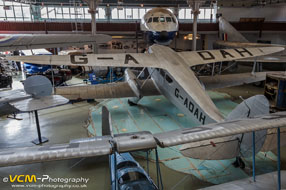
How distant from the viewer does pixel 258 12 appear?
26234 millimetres

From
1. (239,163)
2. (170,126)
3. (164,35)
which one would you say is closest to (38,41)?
(164,35)

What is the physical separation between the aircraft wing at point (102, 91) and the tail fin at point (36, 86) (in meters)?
1.76

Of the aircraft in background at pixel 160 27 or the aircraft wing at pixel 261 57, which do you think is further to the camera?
the aircraft wing at pixel 261 57

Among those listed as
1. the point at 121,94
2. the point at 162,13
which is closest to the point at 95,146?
the point at 121,94

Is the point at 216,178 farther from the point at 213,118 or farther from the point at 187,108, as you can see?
the point at 187,108

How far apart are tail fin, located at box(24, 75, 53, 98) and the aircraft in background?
24.9 feet

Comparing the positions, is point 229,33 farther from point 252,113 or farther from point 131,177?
point 131,177

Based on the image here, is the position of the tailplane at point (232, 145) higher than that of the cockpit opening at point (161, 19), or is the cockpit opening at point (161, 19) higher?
the cockpit opening at point (161, 19)

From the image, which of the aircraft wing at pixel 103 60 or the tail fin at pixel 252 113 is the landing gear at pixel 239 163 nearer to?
the tail fin at pixel 252 113

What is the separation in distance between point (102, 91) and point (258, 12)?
24024mm

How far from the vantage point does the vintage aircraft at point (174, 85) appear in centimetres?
503

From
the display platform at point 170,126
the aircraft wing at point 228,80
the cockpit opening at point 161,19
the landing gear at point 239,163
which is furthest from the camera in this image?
the cockpit opening at point 161,19

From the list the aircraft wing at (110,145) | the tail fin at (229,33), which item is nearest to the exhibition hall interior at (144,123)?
the aircraft wing at (110,145)

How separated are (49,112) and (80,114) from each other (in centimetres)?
171
